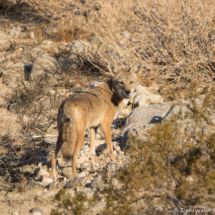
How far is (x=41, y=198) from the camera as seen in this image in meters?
4.05

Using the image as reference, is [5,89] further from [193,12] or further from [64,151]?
[193,12]

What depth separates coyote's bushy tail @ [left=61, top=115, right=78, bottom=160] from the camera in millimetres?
4207

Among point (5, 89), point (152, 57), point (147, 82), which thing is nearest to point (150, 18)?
point (152, 57)

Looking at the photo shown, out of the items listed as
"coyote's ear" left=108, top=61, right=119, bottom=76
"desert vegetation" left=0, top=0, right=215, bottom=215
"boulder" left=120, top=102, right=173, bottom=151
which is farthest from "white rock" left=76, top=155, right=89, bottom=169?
"coyote's ear" left=108, top=61, right=119, bottom=76

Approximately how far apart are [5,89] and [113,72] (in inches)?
153

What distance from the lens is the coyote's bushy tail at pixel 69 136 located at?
4.21 metres

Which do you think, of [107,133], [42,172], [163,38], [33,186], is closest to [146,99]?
[163,38]

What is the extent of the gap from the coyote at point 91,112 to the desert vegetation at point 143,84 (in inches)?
23.6

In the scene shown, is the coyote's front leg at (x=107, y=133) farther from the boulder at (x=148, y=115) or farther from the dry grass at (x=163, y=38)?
the dry grass at (x=163, y=38)

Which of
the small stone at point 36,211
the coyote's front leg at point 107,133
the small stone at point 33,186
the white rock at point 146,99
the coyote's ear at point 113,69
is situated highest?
the coyote's ear at point 113,69

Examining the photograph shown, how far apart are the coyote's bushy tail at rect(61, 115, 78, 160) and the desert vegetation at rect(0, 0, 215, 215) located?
621 millimetres

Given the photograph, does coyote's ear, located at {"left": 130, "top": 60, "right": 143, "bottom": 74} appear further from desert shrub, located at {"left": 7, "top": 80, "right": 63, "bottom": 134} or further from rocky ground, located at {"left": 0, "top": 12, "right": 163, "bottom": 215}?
desert shrub, located at {"left": 7, "top": 80, "right": 63, "bottom": 134}

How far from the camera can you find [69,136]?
166 inches

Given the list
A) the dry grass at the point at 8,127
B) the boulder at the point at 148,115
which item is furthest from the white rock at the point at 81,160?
the dry grass at the point at 8,127
